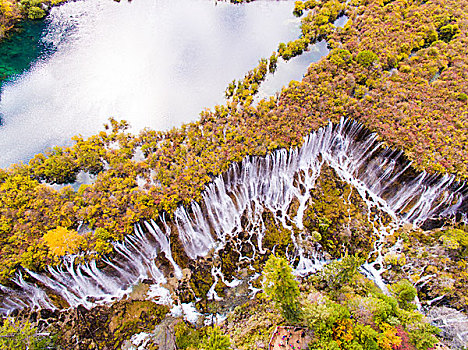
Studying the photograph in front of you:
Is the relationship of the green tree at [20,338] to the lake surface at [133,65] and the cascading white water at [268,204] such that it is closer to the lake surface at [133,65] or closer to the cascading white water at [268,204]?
the cascading white water at [268,204]

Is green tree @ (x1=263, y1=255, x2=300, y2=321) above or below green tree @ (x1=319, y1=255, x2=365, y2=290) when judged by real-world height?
above

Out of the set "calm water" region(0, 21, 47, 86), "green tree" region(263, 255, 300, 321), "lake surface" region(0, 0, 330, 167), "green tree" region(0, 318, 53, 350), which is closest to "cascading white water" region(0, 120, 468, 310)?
"green tree" region(0, 318, 53, 350)

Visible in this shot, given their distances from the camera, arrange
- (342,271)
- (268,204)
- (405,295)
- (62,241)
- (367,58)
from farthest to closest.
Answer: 1. (367,58)
2. (268,204)
3. (62,241)
4. (342,271)
5. (405,295)

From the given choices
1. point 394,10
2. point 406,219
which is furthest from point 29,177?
point 394,10

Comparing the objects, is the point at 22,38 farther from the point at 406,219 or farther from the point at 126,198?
the point at 406,219

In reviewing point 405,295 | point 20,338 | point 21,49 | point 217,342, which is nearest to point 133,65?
point 21,49

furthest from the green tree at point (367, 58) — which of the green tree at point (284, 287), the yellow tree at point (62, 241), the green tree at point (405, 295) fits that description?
the yellow tree at point (62, 241)

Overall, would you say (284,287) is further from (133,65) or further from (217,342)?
(133,65)

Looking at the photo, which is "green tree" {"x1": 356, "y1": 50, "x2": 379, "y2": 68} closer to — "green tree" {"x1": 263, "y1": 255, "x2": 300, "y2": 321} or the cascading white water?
the cascading white water
